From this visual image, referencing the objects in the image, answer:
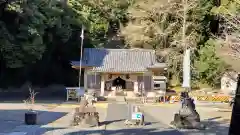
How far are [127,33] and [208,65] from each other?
31.8 ft

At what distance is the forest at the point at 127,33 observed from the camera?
39.0 meters

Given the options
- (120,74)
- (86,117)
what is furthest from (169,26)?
(86,117)

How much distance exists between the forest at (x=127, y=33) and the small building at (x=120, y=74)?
4683mm

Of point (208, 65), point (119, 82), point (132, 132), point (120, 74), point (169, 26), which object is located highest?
point (169, 26)

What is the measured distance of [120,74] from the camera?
35812 millimetres

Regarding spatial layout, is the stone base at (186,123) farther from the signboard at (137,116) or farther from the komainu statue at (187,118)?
the signboard at (137,116)

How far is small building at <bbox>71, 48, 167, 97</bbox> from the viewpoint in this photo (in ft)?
116

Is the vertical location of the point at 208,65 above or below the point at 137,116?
above

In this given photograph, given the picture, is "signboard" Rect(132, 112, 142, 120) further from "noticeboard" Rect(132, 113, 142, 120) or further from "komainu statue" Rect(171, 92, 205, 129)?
"komainu statue" Rect(171, 92, 205, 129)

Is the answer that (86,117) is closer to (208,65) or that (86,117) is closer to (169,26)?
(208,65)

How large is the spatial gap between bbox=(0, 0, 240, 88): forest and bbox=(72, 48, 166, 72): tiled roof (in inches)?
167

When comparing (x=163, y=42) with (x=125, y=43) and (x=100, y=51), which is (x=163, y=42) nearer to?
(x=125, y=43)

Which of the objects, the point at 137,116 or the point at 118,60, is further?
the point at 118,60

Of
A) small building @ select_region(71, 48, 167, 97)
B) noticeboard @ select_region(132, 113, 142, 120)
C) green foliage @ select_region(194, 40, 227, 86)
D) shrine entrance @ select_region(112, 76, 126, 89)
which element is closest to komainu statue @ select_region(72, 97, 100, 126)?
noticeboard @ select_region(132, 113, 142, 120)
